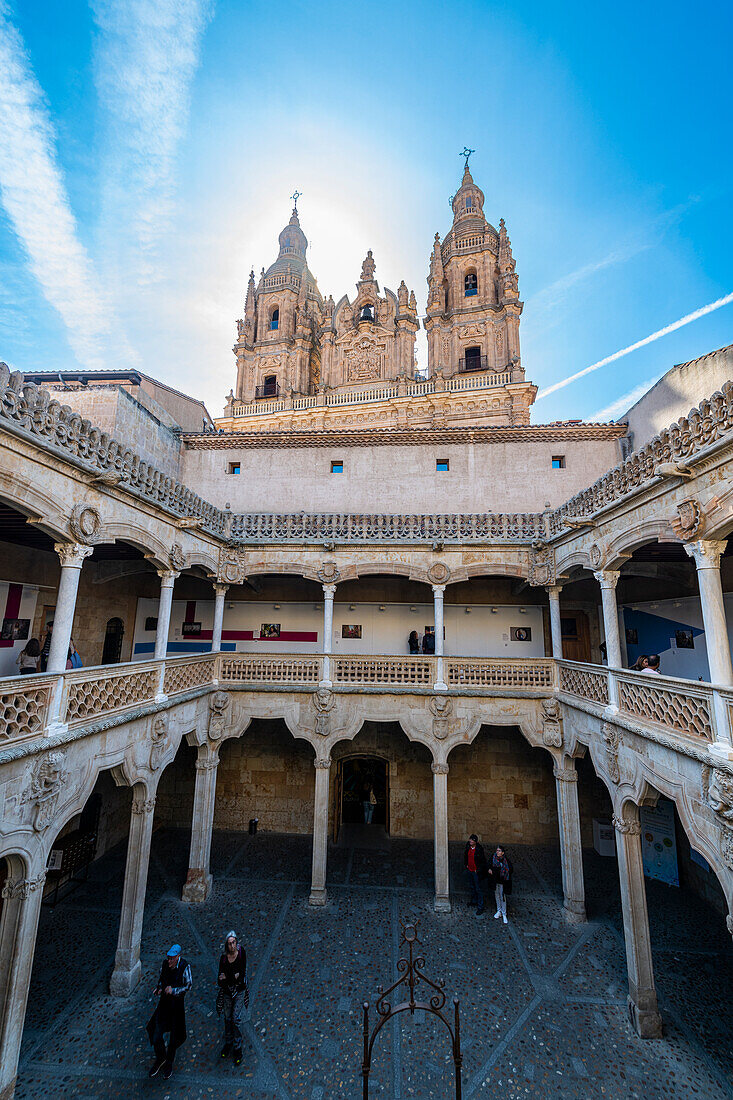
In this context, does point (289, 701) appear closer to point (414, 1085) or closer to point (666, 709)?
point (414, 1085)

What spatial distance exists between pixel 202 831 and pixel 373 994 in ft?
18.6

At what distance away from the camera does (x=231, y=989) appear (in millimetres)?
7406

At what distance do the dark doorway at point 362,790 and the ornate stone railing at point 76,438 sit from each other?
34.5 ft

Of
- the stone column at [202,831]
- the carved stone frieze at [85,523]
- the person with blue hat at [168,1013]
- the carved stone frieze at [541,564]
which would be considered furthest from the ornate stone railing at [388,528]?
the person with blue hat at [168,1013]

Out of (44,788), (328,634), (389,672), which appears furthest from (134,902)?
(389,672)

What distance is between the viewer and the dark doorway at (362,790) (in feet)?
52.2

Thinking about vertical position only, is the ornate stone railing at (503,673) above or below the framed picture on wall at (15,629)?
below

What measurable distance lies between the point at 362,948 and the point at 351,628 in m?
8.44

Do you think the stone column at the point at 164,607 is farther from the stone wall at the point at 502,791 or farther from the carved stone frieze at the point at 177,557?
the stone wall at the point at 502,791

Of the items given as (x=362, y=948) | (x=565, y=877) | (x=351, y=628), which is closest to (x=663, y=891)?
(x=565, y=877)

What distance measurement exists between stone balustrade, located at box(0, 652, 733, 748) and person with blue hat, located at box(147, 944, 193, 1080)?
13.1ft

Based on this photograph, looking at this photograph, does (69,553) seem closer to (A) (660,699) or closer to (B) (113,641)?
(B) (113,641)

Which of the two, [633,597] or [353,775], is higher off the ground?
[633,597]

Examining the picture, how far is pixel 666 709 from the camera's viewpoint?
7562mm
